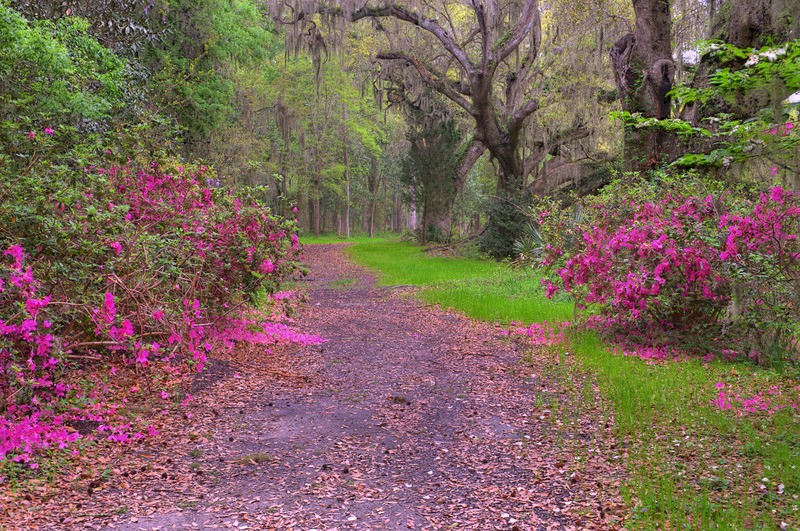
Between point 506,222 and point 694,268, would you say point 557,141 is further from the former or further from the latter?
point 694,268

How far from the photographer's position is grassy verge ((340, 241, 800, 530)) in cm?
327

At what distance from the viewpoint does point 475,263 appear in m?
19.7

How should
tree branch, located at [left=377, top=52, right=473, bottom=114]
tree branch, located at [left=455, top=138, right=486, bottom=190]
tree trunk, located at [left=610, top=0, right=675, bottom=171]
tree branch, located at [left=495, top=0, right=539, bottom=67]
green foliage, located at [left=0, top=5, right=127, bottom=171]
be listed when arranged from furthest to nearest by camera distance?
1. tree branch, located at [left=455, top=138, right=486, bottom=190]
2. tree branch, located at [left=377, top=52, right=473, bottom=114]
3. tree branch, located at [left=495, top=0, right=539, bottom=67]
4. tree trunk, located at [left=610, top=0, right=675, bottom=171]
5. green foliage, located at [left=0, top=5, right=127, bottom=171]

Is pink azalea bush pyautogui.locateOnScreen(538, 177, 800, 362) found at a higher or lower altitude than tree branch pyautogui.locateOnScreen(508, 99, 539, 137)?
lower

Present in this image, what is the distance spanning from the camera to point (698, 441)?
4320 mm

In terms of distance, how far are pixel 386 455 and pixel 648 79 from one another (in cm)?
905

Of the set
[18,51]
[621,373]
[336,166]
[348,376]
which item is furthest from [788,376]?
[336,166]

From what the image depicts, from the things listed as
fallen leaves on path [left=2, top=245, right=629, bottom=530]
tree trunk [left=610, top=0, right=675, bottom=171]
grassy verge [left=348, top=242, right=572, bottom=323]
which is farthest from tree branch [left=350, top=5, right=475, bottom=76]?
fallen leaves on path [left=2, top=245, right=629, bottom=530]

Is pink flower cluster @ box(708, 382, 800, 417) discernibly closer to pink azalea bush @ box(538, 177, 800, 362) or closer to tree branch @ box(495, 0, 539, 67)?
pink azalea bush @ box(538, 177, 800, 362)

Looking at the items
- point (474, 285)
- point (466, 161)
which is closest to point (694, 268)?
point (474, 285)

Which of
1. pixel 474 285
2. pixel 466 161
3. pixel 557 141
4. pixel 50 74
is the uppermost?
pixel 557 141

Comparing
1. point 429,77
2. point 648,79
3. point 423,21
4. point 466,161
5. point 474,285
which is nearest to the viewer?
point 648,79

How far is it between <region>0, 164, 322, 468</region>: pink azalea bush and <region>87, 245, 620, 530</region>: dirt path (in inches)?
31.6

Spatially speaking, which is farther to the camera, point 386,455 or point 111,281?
point 111,281
